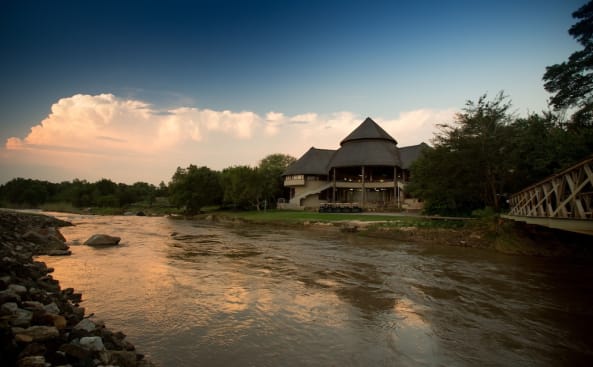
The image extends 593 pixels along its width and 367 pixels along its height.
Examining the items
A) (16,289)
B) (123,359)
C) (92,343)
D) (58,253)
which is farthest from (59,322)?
(58,253)

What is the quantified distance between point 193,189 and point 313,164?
2295 cm

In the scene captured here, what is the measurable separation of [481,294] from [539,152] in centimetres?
1791

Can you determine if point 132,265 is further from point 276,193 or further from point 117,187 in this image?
point 117,187

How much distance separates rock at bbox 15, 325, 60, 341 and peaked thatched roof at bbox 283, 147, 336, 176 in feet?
151

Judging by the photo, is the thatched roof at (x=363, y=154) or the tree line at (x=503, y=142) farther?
the thatched roof at (x=363, y=154)

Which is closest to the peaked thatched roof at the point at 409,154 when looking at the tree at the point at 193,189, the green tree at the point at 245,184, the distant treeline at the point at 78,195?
the green tree at the point at 245,184

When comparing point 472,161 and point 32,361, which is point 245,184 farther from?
point 32,361

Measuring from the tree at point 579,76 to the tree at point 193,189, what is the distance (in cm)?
5095

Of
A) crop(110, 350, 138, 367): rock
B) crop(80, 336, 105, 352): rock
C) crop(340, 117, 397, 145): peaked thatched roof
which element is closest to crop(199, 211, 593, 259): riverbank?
crop(110, 350, 138, 367): rock

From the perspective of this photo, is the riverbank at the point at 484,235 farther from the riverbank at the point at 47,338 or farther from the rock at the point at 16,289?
the rock at the point at 16,289

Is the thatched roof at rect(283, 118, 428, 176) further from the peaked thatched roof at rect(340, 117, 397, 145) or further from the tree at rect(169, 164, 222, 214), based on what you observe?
the tree at rect(169, 164, 222, 214)

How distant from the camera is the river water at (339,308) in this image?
5.88 meters

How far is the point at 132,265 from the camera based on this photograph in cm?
1323

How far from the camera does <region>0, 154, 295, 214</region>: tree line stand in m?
50.6
